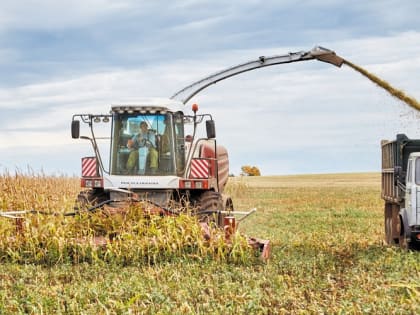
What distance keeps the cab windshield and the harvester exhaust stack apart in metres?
5.47

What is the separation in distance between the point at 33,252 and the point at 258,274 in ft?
12.0

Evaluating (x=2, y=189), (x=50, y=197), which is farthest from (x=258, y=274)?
(x=2, y=189)

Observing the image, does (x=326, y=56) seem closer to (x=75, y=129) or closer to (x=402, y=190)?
(x=402, y=190)

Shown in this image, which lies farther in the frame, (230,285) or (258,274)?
(258,274)

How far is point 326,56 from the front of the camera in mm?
17125

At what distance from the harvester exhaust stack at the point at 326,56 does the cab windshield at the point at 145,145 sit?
547 cm

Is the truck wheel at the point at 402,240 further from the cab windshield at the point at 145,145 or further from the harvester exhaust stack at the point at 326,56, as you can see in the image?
the harvester exhaust stack at the point at 326,56

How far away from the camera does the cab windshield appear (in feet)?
42.1

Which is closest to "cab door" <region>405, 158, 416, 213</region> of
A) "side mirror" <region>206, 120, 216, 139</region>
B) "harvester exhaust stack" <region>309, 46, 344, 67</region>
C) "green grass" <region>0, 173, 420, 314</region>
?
"green grass" <region>0, 173, 420, 314</region>

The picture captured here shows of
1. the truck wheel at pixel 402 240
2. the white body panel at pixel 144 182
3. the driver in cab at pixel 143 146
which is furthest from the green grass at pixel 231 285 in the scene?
the driver in cab at pixel 143 146

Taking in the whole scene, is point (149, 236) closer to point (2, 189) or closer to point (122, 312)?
point (122, 312)

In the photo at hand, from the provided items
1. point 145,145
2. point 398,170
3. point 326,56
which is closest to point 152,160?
point 145,145

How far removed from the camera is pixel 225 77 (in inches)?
732

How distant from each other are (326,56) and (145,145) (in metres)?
6.15
